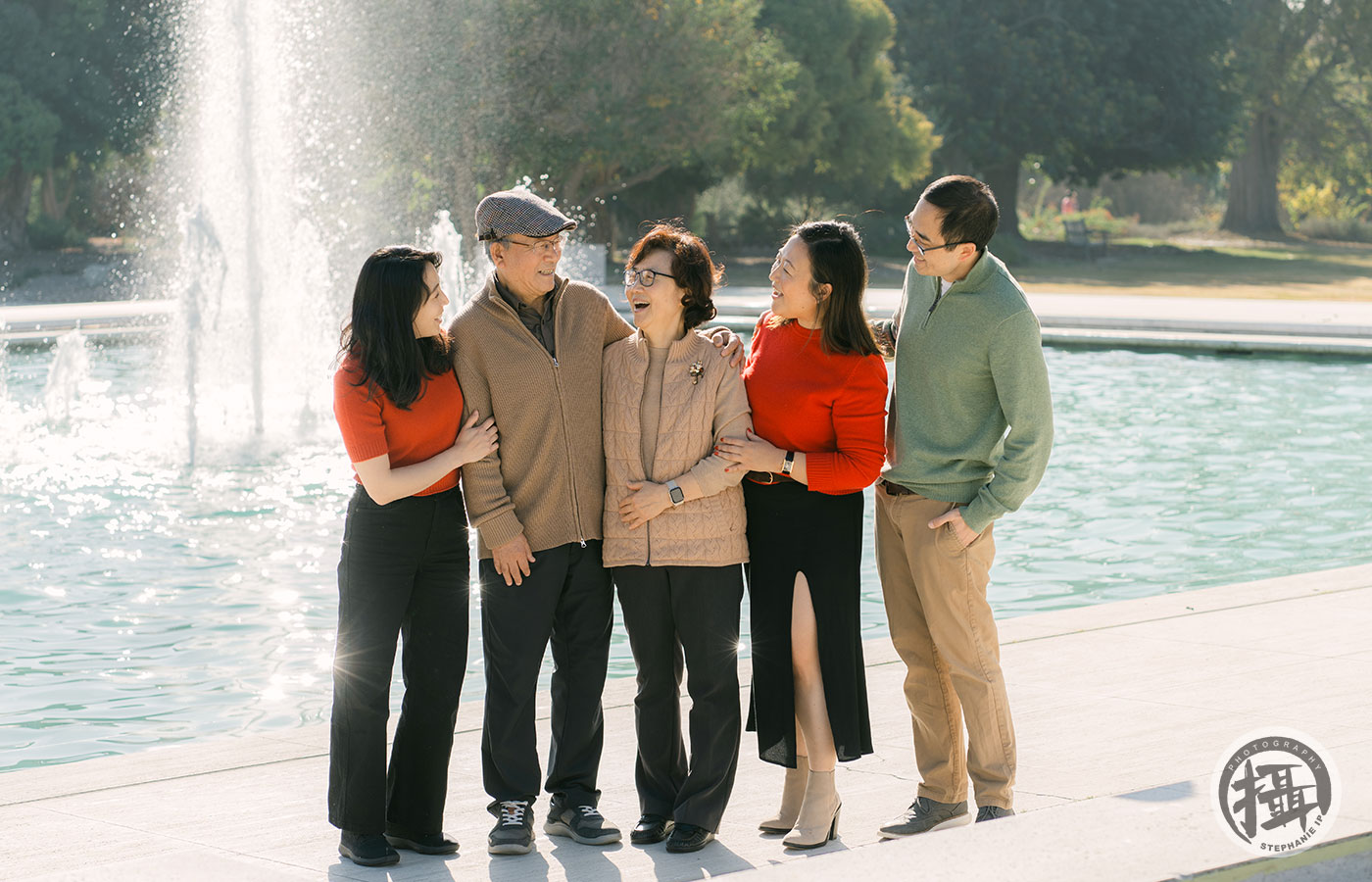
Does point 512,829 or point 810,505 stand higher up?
point 810,505

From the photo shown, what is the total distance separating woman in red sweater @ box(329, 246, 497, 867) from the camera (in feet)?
11.4

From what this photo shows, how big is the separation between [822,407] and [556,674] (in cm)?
96

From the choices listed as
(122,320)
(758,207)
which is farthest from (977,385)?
(758,207)

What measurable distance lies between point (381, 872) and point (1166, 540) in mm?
6131

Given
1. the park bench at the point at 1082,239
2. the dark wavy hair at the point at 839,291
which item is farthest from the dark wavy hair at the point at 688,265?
the park bench at the point at 1082,239

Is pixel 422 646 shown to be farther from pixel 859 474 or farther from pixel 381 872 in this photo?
pixel 859 474

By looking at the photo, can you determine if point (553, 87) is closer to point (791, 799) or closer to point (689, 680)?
point (689, 680)

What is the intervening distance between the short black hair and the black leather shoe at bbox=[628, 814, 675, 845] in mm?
1565

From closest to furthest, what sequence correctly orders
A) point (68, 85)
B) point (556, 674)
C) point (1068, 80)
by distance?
point (556, 674), point (68, 85), point (1068, 80)

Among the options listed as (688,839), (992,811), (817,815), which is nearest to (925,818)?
(992,811)

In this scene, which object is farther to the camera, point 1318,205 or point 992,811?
point 1318,205

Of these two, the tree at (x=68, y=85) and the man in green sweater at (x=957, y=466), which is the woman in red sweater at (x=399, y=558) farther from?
the tree at (x=68, y=85)

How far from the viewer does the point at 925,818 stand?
3.68 metres

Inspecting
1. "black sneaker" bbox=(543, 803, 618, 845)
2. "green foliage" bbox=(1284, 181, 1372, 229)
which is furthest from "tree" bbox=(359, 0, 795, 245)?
"green foliage" bbox=(1284, 181, 1372, 229)
